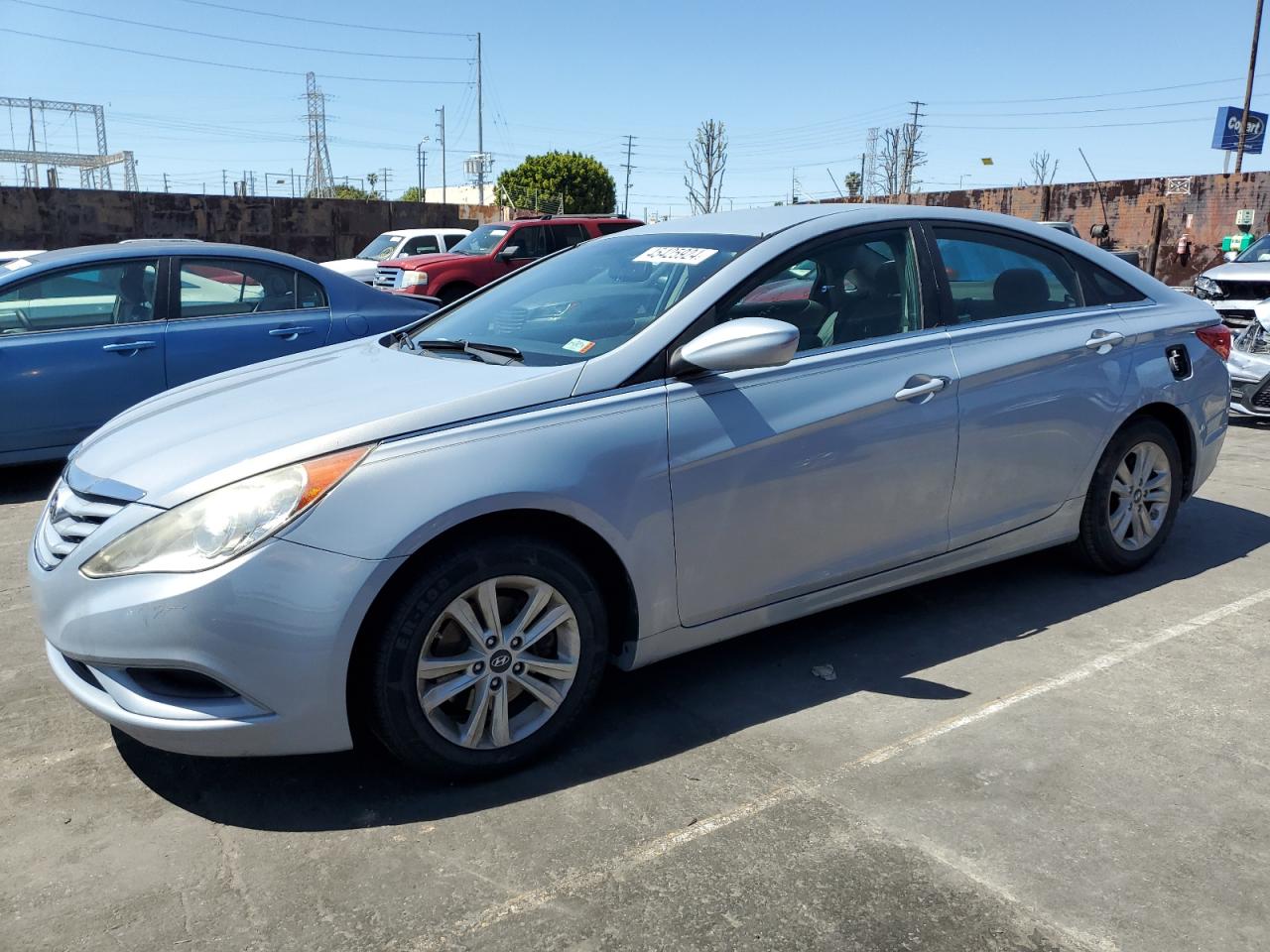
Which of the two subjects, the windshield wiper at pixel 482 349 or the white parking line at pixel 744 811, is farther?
the windshield wiper at pixel 482 349

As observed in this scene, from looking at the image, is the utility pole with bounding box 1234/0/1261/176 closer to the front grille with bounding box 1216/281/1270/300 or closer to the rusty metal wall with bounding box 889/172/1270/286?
the rusty metal wall with bounding box 889/172/1270/286

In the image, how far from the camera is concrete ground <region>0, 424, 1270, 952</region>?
7.79 feet

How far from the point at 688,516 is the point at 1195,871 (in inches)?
62.5

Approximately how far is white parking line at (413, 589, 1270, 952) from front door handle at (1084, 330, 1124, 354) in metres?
1.15

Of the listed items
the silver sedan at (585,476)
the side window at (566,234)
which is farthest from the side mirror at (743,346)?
the side window at (566,234)

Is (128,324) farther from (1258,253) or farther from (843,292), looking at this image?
(1258,253)

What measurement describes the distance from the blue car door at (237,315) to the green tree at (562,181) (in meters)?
57.4

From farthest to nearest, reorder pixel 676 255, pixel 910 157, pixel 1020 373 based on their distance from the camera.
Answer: pixel 910 157, pixel 1020 373, pixel 676 255

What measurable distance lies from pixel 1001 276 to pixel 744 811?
249cm

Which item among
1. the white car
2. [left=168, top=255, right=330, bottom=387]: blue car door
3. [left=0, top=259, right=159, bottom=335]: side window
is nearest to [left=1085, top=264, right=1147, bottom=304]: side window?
[left=168, top=255, right=330, bottom=387]: blue car door

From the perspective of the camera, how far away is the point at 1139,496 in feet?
15.0

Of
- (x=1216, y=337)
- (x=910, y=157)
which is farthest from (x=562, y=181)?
(x=1216, y=337)

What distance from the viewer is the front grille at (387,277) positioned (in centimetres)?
1628

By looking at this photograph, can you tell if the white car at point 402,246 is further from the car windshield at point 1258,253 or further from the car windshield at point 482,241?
the car windshield at point 1258,253
